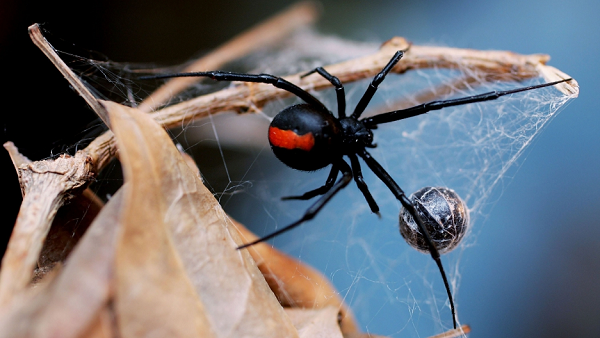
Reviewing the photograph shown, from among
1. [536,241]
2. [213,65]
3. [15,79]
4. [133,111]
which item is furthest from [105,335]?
[536,241]

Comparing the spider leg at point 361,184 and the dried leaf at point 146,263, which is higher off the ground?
the dried leaf at point 146,263

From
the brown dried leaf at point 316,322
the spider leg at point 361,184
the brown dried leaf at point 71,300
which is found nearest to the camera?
the brown dried leaf at point 71,300

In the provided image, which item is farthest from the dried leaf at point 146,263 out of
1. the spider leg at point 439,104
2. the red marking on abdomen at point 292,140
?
the spider leg at point 439,104

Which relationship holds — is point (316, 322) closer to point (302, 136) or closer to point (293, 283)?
point (293, 283)

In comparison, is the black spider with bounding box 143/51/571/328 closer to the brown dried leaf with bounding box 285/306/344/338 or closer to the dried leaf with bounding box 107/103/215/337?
the brown dried leaf with bounding box 285/306/344/338

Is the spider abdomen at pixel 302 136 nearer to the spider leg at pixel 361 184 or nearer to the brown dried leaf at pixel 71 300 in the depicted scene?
the spider leg at pixel 361 184

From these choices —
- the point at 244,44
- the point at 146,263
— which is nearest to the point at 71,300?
the point at 146,263
